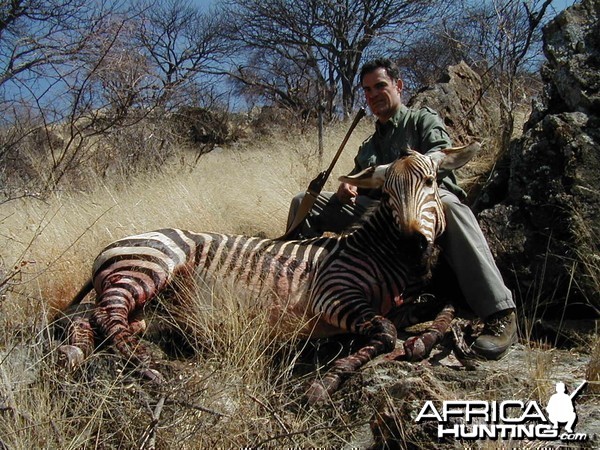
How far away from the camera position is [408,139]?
489 centimetres

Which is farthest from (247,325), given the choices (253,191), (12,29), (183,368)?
(12,29)

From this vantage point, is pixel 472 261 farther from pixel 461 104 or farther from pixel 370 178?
pixel 461 104

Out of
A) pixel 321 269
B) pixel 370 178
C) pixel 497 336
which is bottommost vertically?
pixel 497 336

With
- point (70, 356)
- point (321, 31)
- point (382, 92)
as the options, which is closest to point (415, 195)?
point (382, 92)

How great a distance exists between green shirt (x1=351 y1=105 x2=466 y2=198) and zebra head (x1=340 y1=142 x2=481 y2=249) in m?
0.45

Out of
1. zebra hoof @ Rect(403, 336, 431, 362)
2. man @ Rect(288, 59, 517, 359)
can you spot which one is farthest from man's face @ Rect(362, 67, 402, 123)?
zebra hoof @ Rect(403, 336, 431, 362)

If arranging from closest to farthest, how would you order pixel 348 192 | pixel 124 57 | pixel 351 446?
pixel 351 446
pixel 348 192
pixel 124 57

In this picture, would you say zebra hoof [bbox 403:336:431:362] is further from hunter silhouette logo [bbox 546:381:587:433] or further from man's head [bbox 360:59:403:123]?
man's head [bbox 360:59:403:123]

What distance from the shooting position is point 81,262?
5.25 m

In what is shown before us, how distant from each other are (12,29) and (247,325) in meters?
7.15

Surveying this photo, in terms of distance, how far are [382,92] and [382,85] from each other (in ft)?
0.20

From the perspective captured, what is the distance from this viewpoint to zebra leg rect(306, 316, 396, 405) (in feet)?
10.6

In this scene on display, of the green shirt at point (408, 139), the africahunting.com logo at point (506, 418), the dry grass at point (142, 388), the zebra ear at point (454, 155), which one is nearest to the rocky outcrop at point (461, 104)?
the green shirt at point (408, 139)

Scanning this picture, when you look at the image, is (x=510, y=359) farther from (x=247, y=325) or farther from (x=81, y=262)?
(x=81, y=262)
